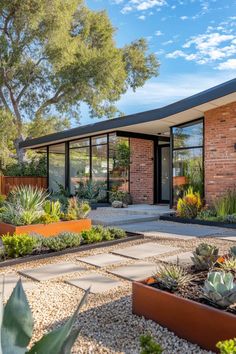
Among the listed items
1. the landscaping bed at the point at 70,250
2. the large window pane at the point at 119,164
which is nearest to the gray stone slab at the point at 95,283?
the landscaping bed at the point at 70,250

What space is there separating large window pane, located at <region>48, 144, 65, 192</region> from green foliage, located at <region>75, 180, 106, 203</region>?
2.31 metres

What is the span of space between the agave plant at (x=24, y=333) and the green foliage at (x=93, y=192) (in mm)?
11216

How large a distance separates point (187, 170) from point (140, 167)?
10.2ft

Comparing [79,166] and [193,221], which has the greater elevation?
[79,166]

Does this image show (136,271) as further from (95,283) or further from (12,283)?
(12,283)

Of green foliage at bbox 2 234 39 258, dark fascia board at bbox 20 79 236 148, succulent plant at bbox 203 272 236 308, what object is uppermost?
dark fascia board at bbox 20 79 236 148

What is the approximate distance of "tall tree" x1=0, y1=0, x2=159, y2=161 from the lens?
18781 mm

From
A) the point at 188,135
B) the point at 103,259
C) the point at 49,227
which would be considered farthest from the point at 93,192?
the point at 103,259

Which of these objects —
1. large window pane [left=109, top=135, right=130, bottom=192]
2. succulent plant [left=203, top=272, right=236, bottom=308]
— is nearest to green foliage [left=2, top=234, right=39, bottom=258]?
succulent plant [left=203, top=272, right=236, bottom=308]

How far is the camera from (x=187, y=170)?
10469 mm

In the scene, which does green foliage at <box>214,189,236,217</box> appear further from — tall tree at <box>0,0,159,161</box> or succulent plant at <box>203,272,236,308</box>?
tall tree at <box>0,0,159,161</box>

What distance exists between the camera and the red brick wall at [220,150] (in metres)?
9.02

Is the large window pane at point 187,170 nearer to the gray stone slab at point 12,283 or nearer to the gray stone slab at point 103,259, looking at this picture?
the gray stone slab at point 103,259

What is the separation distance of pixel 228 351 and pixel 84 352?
4.49ft
